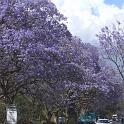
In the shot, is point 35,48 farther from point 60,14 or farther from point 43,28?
point 60,14

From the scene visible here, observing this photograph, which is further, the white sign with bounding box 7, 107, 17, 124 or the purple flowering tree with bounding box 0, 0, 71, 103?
the white sign with bounding box 7, 107, 17, 124

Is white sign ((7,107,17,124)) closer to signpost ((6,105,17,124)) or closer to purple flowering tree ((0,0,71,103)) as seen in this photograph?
signpost ((6,105,17,124))

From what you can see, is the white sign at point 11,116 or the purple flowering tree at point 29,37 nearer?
the purple flowering tree at point 29,37

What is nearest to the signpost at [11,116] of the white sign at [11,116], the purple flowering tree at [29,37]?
the white sign at [11,116]

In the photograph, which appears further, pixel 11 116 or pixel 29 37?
pixel 11 116

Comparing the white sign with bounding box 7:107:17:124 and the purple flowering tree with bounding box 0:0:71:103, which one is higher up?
the purple flowering tree with bounding box 0:0:71:103

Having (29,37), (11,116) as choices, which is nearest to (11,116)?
(11,116)

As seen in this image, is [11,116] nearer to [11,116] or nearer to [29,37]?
[11,116]

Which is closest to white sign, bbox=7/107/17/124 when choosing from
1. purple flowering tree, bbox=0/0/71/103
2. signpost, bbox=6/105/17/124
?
signpost, bbox=6/105/17/124

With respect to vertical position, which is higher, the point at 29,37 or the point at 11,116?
the point at 29,37

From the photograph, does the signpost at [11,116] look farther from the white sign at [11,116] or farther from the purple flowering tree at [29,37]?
the purple flowering tree at [29,37]

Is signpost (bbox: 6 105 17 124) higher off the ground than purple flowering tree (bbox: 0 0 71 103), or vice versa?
purple flowering tree (bbox: 0 0 71 103)

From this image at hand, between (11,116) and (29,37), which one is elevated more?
(29,37)

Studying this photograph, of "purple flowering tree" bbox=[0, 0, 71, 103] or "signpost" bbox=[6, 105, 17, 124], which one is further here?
"signpost" bbox=[6, 105, 17, 124]
